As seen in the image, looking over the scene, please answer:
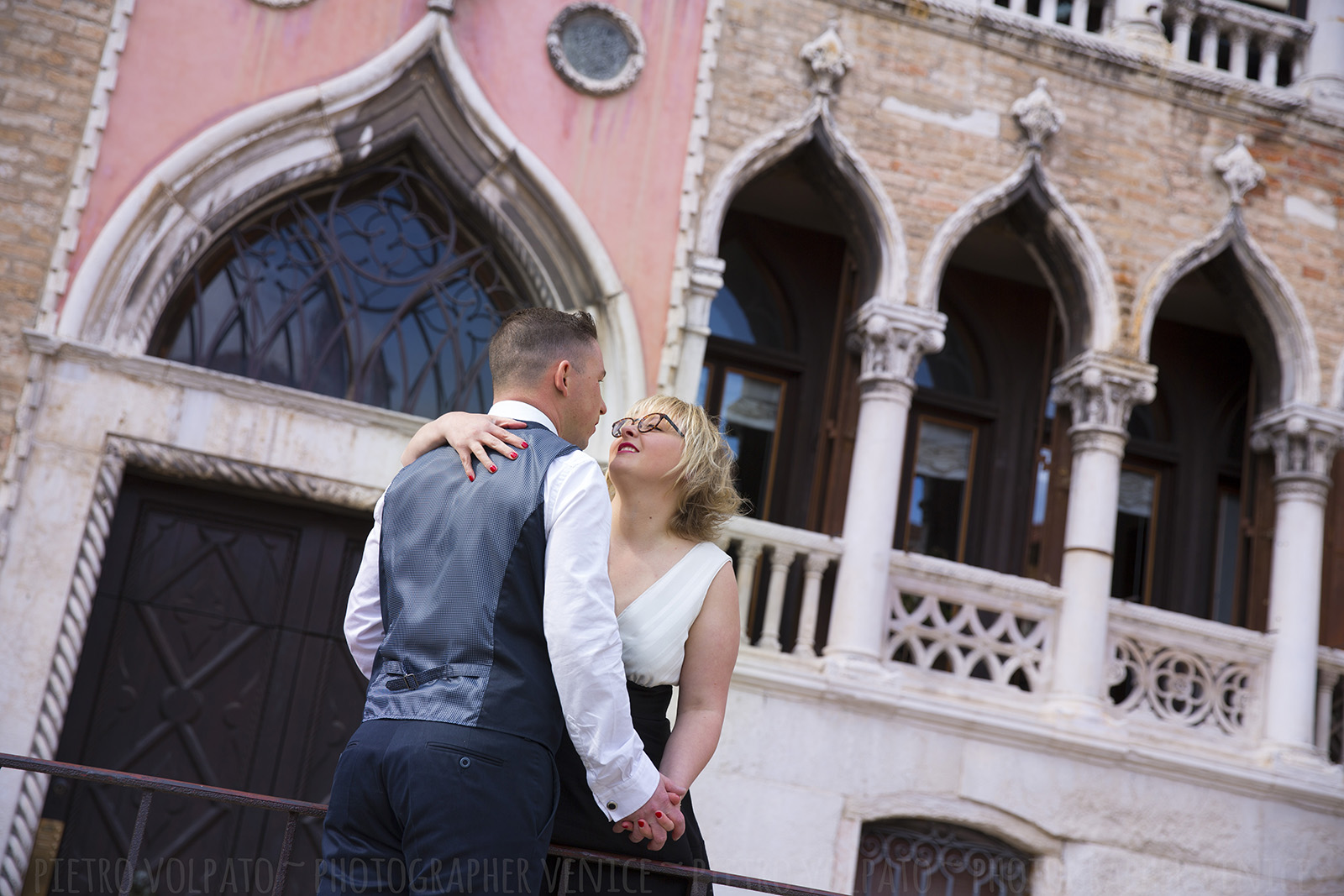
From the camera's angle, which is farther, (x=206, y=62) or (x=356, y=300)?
(x=356, y=300)

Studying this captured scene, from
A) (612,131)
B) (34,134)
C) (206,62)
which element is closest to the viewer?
(34,134)

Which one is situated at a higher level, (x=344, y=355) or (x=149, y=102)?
(x=149, y=102)

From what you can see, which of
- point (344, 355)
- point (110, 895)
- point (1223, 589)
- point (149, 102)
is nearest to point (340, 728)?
point (110, 895)

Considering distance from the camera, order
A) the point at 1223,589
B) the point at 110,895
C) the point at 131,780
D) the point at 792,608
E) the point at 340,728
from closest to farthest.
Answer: the point at 131,780, the point at 110,895, the point at 340,728, the point at 792,608, the point at 1223,589

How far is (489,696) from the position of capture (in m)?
2.10

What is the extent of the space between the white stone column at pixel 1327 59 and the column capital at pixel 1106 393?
7.94 ft

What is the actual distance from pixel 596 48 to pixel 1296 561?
5316 millimetres

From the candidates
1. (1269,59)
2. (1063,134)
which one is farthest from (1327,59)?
(1063,134)

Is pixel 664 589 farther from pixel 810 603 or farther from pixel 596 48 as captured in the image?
pixel 596 48

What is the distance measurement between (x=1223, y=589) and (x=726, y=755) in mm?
4842

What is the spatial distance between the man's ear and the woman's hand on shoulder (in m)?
0.15

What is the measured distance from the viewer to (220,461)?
6.20 m

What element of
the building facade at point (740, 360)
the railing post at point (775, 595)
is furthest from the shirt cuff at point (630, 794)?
the railing post at point (775, 595)

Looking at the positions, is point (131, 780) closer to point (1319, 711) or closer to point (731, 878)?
point (731, 878)
